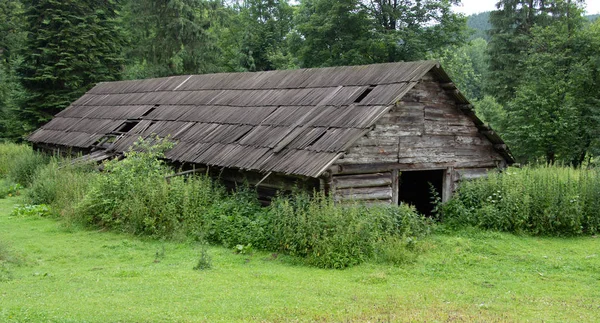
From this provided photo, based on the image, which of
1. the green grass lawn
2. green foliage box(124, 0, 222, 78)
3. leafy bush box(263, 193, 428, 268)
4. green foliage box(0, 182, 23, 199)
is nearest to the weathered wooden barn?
leafy bush box(263, 193, 428, 268)

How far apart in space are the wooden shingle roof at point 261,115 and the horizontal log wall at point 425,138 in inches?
18.8

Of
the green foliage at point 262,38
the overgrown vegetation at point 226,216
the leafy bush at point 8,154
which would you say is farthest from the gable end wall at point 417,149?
the green foliage at point 262,38

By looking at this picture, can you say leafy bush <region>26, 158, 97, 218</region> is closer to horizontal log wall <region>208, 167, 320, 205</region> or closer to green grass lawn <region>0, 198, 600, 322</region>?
Answer: green grass lawn <region>0, 198, 600, 322</region>

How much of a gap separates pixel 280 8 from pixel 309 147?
111ft

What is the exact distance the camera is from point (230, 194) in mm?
14258

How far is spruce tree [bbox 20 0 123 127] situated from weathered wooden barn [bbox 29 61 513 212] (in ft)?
56.4

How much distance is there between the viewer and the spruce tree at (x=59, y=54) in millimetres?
32469

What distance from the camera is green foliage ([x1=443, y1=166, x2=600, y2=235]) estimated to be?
1242cm

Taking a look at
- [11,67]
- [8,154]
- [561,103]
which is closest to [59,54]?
[11,67]

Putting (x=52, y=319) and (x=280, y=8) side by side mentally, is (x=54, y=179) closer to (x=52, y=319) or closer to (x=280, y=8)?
(x=52, y=319)

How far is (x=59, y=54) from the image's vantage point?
3247 cm

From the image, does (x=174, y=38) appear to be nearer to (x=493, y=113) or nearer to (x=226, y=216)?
(x=493, y=113)

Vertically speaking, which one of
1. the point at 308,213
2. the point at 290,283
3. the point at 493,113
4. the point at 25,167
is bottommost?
the point at 290,283

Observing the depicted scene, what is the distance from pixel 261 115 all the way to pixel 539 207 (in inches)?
283
